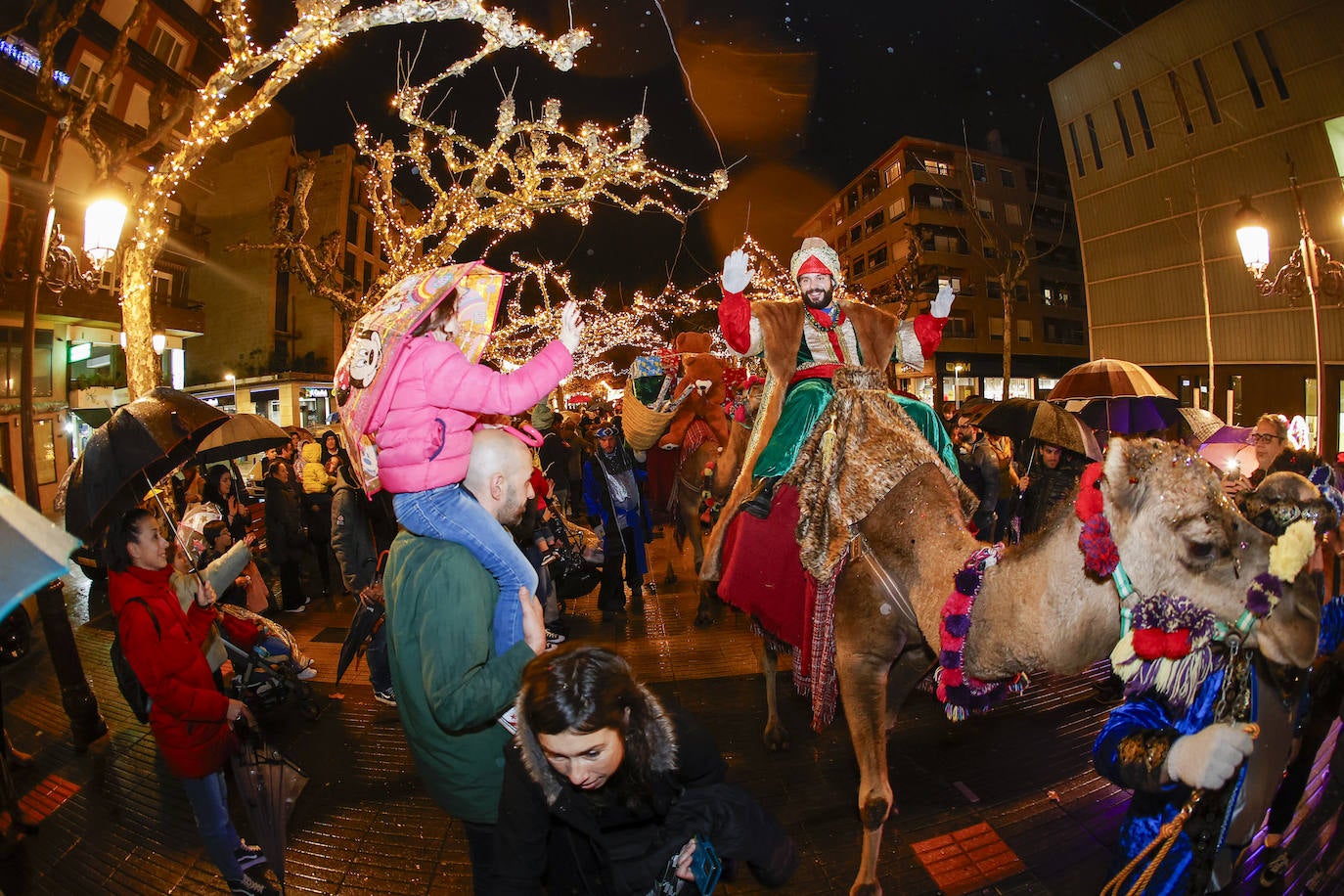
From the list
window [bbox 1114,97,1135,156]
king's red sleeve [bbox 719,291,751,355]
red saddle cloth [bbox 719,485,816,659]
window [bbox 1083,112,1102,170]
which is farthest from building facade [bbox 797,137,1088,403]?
red saddle cloth [bbox 719,485,816,659]

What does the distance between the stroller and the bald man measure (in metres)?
3.71

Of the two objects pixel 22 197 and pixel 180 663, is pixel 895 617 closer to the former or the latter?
pixel 180 663

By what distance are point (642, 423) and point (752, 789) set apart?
562 cm

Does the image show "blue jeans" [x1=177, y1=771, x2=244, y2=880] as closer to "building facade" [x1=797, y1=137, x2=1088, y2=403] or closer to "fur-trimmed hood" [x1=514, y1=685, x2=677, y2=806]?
"fur-trimmed hood" [x1=514, y1=685, x2=677, y2=806]

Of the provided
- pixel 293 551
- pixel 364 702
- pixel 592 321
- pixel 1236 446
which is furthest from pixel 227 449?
pixel 592 321

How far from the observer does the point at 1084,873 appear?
3.28m

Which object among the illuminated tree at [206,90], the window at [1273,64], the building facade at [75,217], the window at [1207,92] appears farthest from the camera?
the window at [1207,92]

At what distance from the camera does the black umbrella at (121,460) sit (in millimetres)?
3732

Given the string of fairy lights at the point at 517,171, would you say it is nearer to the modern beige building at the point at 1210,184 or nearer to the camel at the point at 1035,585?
the camel at the point at 1035,585

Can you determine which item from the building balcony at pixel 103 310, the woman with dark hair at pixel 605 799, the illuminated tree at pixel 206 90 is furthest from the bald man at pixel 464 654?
the building balcony at pixel 103 310

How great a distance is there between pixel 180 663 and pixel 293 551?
6.22 meters

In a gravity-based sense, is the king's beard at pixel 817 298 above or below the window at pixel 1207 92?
below

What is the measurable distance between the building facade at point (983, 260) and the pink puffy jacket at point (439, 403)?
4301 centimetres

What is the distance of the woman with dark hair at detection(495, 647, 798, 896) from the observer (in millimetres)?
1719
